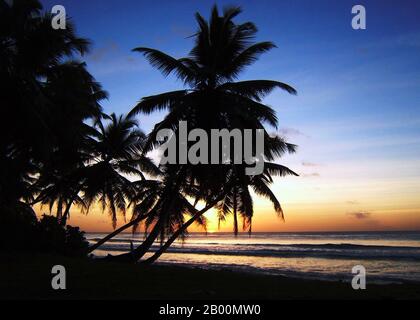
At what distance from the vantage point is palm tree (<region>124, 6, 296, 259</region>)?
44.2 feet

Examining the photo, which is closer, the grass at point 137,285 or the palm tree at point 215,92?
the grass at point 137,285

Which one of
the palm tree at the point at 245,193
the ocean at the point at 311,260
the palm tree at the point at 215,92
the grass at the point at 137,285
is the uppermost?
the palm tree at the point at 215,92

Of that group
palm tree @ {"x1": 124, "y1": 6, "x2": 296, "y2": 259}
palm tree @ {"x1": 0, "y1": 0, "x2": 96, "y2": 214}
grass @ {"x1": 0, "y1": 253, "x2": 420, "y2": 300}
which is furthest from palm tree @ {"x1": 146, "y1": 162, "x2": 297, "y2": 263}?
palm tree @ {"x1": 0, "y1": 0, "x2": 96, "y2": 214}

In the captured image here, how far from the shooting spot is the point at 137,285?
29.5 ft

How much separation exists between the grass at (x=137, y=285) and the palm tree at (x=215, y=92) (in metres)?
4.28

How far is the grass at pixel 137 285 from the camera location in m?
7.92

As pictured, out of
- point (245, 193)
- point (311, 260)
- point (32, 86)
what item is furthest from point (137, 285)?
point (311, 260)

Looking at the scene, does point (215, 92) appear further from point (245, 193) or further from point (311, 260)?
point (311, 260)

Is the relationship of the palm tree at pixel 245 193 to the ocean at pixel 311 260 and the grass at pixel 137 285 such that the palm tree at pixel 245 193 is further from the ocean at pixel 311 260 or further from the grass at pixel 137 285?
the ocean at pixel 311 260

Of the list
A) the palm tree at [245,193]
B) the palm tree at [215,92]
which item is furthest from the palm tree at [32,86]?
the palm tree at [245,193]

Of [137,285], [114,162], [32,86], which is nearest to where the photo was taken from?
[137,285]

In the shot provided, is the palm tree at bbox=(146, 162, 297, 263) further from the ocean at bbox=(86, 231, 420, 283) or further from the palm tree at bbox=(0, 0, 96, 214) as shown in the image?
the ocean at bbox=(86, 231, 420, 283)

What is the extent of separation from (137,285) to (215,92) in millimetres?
7467
